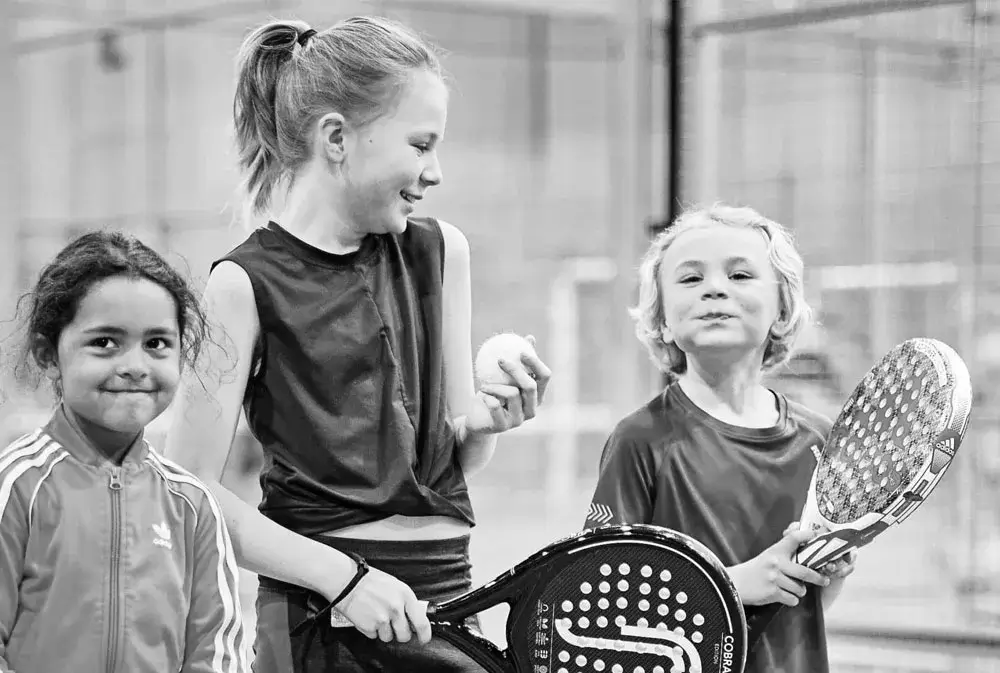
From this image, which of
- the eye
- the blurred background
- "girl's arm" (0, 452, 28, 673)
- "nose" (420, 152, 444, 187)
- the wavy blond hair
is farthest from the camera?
the blurred background

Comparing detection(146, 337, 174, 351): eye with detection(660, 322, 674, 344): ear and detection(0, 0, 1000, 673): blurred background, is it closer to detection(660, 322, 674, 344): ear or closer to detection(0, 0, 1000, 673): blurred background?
detection(660, 322, 674, 344): ear

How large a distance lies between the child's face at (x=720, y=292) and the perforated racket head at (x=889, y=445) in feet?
0.45

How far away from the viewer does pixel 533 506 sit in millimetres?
6445

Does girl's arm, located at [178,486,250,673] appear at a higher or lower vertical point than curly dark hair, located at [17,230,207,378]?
lower

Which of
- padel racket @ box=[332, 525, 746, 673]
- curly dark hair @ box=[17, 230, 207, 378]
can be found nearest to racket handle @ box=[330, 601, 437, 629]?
padel racket @ box=[332, 525, 746, 673]

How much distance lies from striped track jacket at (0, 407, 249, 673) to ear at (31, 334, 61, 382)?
4 cm

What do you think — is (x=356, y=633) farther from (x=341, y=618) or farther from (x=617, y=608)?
(x=617, y=608)

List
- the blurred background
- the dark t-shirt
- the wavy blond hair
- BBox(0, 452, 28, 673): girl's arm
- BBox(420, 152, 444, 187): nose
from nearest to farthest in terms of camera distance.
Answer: BBox(0, 452, 28, 673): girl's arm, BBox(420, 152, 444, 187): nose, the dark t-shirt, the wavy blond hair, the blurred background

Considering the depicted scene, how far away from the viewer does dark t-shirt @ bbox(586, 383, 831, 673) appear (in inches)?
53.0

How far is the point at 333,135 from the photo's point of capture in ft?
4.13

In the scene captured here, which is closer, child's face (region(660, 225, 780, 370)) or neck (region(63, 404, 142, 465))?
neck (region(63, 404, 142, 465))

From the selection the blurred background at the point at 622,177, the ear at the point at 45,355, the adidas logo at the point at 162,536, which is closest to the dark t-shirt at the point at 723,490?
the adidas logo at the point at 162,536

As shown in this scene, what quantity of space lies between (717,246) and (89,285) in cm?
67

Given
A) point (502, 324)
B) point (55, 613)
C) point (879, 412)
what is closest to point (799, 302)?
point (879, 412)
